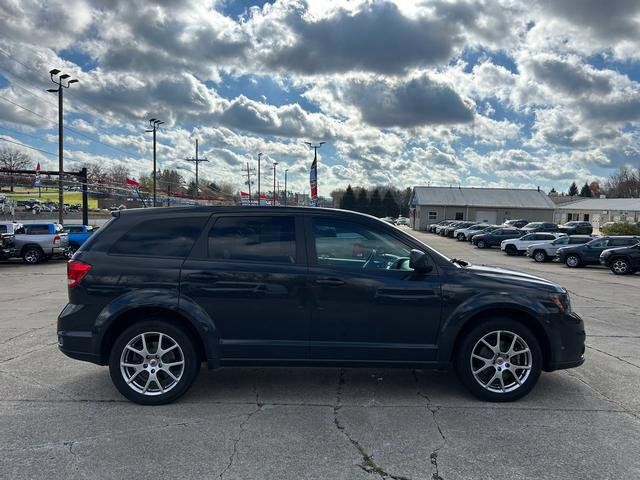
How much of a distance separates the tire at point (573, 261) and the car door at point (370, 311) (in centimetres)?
1966

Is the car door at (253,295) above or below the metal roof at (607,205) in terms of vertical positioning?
below

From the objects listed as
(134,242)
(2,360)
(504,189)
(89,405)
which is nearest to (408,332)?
(134,242)

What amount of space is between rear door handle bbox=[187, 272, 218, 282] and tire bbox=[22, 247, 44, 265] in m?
17.7

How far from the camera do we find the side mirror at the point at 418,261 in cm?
399

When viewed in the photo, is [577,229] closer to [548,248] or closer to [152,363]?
[548,248]

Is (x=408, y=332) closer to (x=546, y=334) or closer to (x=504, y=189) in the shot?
(x=546, y=334)

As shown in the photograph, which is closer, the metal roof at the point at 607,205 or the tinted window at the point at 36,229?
the tinted window at the point at 36,229

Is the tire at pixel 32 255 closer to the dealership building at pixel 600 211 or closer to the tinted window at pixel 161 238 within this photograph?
the tinted window at pixel 161 238

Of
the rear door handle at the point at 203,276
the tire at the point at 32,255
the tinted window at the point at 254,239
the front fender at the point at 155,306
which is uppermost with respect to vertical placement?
the tinted window at the point at 254,239

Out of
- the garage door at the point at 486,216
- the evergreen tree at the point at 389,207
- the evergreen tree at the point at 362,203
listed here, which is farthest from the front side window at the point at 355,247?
the evergreen tree at the point at 389,207

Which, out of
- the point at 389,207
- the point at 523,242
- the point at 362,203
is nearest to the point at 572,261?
the point at 523,242

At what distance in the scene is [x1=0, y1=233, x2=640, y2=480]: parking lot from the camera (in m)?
3.11

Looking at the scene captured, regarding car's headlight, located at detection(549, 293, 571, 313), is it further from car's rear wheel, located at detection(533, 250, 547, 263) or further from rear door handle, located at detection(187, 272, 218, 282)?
car's rear wheel, located at detection(533, 250, 547, 263)

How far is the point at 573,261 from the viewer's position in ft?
67.9
